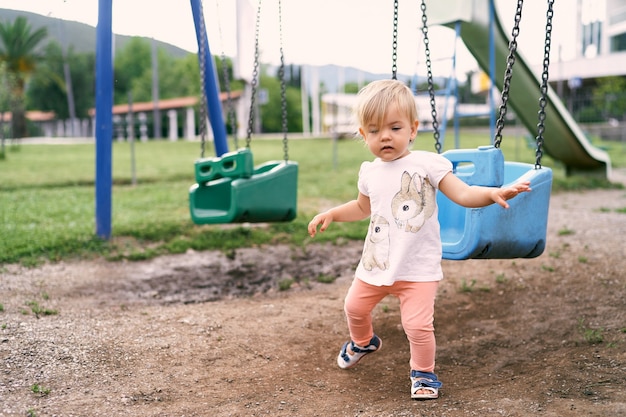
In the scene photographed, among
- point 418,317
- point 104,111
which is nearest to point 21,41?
point 104,111

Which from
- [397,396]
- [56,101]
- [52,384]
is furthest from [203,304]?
[56,101]

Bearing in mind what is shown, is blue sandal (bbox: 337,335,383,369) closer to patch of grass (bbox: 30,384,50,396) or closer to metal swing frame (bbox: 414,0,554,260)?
metal swing frame (bbox: 414,0,554,260)

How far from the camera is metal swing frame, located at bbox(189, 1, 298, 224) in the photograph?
416 centimetres

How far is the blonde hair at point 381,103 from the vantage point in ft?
7.91

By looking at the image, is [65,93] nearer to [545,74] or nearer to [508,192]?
[545,74]

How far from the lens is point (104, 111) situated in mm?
5156

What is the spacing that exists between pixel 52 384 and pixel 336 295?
78.2 inches

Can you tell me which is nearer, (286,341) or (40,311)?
(286,341)

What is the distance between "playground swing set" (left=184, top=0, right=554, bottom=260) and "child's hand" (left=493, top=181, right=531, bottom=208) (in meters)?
0.26

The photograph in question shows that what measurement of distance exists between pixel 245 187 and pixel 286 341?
1.29m

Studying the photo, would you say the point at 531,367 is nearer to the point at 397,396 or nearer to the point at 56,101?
the point at 397,396

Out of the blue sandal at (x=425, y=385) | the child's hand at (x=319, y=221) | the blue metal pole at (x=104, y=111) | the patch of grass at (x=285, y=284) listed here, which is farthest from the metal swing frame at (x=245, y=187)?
the blue sandal at (x=425, y=385)

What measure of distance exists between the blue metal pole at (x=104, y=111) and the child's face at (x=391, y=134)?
3.23 m

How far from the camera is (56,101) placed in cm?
5272
